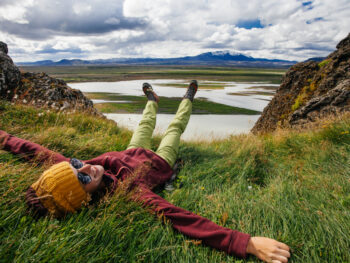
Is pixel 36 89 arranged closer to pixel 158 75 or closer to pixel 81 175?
pixel 81 175

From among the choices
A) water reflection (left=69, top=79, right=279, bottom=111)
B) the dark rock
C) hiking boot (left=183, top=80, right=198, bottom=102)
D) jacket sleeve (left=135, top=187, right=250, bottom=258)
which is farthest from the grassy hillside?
water reflection (left=69, top=79, right=279, bottom=111)

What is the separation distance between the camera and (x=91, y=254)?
2.00 meters

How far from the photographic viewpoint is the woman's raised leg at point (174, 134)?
4.48 m

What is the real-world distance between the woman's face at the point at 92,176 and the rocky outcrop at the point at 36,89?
15.9 ft

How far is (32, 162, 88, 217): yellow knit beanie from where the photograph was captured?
233cm

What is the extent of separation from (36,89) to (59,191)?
24.7 ft

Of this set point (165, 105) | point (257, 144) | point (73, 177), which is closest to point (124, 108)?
point (165, 105)

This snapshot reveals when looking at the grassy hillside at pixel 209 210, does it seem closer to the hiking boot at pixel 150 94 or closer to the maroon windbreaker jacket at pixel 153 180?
the maroon windbreaker jacket at pixel 153 180

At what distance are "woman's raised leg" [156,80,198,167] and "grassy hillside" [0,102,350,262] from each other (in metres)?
0.43

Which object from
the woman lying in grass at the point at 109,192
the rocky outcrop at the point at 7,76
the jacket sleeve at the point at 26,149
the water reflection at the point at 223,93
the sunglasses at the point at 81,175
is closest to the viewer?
the woman lying in grass at the point at 109,192

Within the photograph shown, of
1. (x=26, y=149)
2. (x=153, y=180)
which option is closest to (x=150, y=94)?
(x=153, y=180)

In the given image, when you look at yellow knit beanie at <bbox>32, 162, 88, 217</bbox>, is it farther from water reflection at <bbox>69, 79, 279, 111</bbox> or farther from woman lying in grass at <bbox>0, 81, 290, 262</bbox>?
water reflection at <bbox>69, 79, 279, 111</bbox>

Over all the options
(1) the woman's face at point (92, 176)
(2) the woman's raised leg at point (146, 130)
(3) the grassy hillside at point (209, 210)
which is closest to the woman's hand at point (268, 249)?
(3) the grassy hillside at point (209, 210)

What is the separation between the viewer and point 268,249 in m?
2.23
